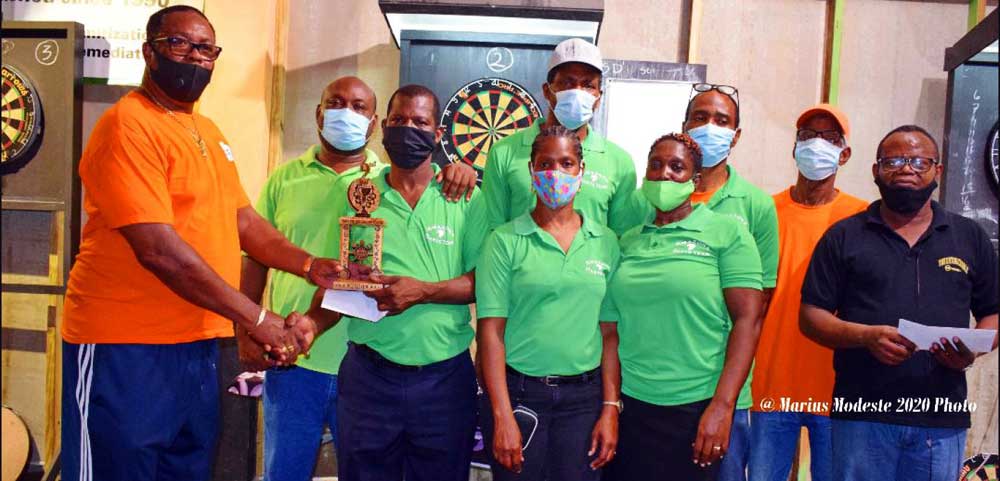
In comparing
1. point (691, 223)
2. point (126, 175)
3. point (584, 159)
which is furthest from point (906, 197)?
point (126, 175)

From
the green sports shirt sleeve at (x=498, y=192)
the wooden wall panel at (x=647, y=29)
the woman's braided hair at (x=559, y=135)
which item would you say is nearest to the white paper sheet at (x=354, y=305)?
the green sports shirt sleeve at (x=498, y=192)

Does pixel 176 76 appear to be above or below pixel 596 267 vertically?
above

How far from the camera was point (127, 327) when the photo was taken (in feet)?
7.59

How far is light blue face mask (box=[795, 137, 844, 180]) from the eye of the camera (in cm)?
325

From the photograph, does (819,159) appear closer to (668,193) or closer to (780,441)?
(668,193)

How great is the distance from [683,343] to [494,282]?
68cm

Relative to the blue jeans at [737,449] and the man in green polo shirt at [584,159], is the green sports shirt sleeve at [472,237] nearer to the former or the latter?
the man in green polo shirt at [584,159]

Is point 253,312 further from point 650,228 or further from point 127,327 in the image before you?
point 650,228

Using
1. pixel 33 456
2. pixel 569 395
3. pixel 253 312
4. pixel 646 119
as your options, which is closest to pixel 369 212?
pixel 253 312

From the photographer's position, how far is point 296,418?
301 centimetres

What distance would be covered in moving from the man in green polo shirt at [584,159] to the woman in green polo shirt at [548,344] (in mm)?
315

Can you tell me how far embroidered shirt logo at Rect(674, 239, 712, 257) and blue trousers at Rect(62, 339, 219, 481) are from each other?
1698mm

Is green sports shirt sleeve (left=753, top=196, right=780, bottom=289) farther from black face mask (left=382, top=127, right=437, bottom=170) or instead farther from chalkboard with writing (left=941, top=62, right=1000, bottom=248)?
chalkboard with writing (left=941, top=62, right=1000, bottom=248)

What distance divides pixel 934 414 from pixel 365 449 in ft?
6.62
